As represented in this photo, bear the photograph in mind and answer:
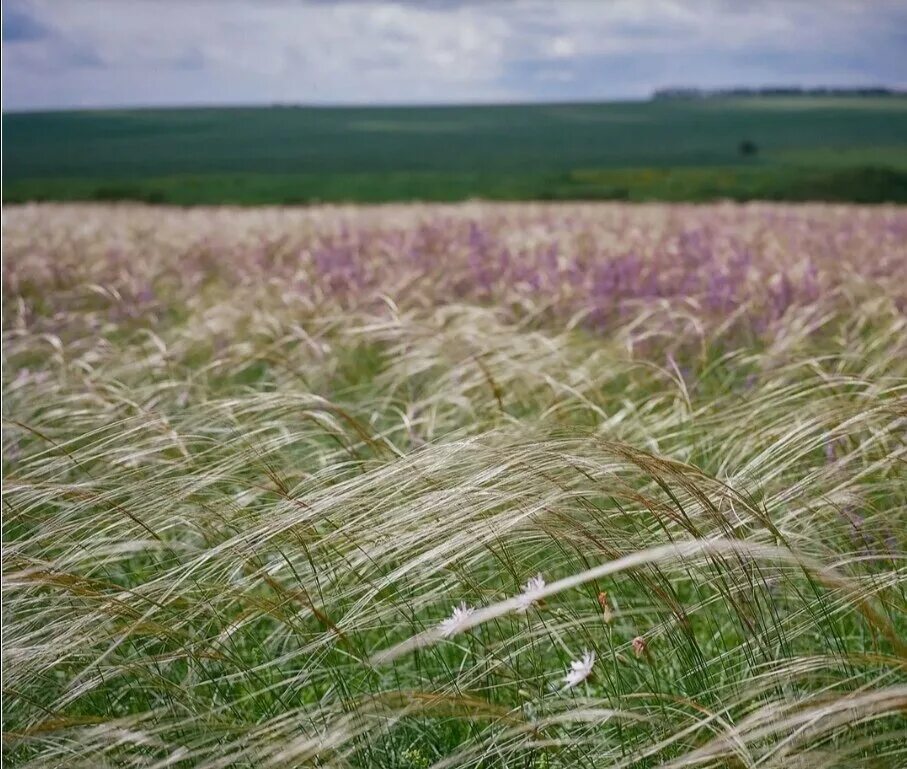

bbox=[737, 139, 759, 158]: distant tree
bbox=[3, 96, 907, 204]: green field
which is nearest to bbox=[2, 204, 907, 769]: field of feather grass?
bbox=[3, 96, 907, 204]: green field

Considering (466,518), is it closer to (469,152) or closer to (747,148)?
(747,148)

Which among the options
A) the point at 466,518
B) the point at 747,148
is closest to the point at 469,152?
the point at 747,148

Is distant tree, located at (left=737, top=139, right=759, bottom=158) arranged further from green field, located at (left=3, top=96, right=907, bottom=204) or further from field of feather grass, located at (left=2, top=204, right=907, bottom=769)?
field of feather grass, located at (left=2, top=204, right=907, bottom=769)

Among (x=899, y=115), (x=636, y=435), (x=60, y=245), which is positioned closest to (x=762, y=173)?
(x=899, y=115)

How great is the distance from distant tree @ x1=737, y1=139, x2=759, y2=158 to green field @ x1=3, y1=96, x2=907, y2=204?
8 centimetres

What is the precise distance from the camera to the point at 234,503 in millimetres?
1861

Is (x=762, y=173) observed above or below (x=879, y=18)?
below

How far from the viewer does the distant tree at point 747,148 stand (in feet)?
38.3

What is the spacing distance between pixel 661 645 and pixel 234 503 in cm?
77

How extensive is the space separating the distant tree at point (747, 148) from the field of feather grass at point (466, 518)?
7.38m

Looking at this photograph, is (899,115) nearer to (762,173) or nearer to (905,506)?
(905,506)

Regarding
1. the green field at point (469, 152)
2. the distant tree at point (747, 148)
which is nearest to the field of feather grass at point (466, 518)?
the green field at point (469, 152)

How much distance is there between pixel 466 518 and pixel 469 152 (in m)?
21.3

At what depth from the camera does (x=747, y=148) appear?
11.9m
